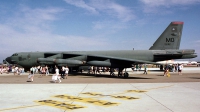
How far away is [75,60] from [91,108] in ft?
68.2

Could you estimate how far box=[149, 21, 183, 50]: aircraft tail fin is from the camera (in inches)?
1211

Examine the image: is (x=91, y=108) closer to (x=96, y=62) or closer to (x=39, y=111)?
(x=39, y=111)

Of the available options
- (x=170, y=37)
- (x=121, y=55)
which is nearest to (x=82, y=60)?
(x=121, y=55)

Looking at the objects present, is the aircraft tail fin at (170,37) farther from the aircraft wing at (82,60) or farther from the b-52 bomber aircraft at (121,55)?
the aircraft wing at (82,60)

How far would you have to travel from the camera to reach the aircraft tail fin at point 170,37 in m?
30.8

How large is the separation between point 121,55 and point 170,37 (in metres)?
8.53

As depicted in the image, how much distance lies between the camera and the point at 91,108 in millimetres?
7031

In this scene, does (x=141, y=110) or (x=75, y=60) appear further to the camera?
(x=75, y=60)

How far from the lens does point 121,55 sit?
29016mm

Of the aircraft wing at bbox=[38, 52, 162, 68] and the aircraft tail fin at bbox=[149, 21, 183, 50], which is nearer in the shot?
the aircraft wing at bbox=[38, 52, 162, 68]

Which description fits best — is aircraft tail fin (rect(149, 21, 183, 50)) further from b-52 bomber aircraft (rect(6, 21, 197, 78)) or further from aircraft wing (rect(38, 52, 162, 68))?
aircraft wing (rect(38, 52, 162, 68))

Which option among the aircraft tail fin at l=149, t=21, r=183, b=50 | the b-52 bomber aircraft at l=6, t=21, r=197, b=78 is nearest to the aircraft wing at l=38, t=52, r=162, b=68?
the b-52 bomber aircraft at l=6, t=21, r=197, b=78

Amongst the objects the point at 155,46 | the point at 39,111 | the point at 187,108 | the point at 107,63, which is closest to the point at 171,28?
the point at 155,46

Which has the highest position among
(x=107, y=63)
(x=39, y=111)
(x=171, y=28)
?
(x=171, y=28)
